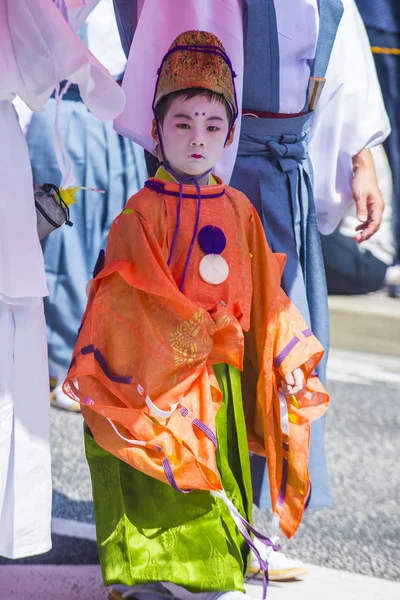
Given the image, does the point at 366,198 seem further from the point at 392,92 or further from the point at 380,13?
the point at 392,92

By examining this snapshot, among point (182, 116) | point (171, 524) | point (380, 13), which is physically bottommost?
point (171, 524)

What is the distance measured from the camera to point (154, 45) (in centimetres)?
273

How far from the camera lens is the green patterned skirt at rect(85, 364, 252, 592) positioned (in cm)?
250

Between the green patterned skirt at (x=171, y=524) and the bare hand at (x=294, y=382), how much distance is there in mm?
121

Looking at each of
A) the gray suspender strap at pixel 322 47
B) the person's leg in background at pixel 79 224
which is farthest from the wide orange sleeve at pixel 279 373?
the person's leg in background at pixel 79 224

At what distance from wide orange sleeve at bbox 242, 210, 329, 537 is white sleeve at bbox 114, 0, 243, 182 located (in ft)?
1.25

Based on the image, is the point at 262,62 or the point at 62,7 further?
the point at 262,62

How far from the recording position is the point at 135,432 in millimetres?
2383

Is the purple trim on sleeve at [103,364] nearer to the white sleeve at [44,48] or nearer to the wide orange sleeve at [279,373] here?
the wide orange sleeve at [279,373]

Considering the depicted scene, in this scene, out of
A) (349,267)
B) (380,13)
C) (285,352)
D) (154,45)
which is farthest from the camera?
(349,267)

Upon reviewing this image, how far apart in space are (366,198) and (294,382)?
760 mm

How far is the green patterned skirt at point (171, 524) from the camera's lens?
2.50 metres

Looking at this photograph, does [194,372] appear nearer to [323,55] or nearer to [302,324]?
[302,324]

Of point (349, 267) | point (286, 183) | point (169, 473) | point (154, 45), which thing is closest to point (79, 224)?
point (286, 183)
